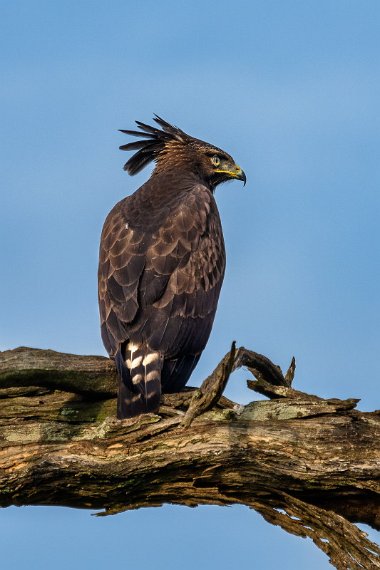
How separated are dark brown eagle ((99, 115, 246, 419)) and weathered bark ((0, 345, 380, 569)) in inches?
21.1

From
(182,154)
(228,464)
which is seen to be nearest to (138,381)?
(228,464)

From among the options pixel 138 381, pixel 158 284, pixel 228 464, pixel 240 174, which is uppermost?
pixel 240 174

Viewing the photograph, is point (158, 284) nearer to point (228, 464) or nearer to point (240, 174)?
point (228, 464)

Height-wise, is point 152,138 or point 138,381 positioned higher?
point 152,138

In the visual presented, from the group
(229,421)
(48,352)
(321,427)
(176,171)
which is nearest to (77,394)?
(48,352)

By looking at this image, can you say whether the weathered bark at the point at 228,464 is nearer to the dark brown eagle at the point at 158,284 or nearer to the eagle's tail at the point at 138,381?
the eagle's tail at the point at 138,381

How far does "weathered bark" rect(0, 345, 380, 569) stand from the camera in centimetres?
742

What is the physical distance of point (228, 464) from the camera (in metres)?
7.49

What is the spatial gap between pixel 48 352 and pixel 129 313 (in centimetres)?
81

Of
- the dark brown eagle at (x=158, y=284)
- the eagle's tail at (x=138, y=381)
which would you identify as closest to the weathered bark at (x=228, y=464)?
the eagle's tail at (x=138, y=381)

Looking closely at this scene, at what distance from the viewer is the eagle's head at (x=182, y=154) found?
11.9 m

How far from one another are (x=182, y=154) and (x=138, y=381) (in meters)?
4.56

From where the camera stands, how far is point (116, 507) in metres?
7.72

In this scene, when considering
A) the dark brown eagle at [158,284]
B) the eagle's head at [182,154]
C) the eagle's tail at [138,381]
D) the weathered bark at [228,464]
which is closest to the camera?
the weathered bark at [228,464]
